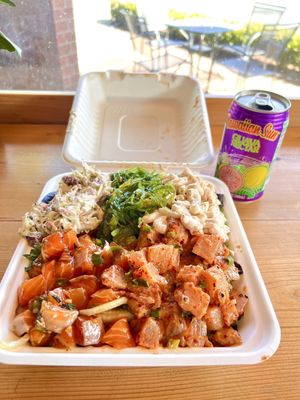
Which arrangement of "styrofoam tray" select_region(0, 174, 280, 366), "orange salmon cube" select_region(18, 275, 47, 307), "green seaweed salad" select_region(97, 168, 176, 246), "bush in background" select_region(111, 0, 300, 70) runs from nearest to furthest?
"styrofoam tray" select_region(0, 174, 280, 366), "orange salmon cube" select_region(18, 275, 47, 307), "green seaweed salad" select_region(97, 168, 176, 246), "bush in background" select_region(111, 0, 300, 70)

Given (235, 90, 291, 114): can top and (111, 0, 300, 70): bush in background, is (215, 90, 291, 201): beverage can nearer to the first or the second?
(235, 90, 291, 114): can top

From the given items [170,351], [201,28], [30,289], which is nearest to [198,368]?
[170,351]

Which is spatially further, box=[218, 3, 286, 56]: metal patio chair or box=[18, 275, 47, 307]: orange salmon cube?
box=[218, 3, 286, 56]: metal patio chair

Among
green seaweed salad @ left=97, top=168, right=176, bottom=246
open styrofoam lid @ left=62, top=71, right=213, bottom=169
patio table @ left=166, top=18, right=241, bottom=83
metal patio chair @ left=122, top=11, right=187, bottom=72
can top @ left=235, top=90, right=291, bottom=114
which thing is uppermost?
can top @ left=235, top=90, right=291, bottom=114

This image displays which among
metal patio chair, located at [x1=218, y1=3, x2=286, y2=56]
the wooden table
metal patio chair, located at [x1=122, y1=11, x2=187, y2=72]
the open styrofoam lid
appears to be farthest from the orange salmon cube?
metal patio chair, located at [x1=218, y1=3, x2=286, y2=56]

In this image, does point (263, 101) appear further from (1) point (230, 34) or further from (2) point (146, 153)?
(1) point (230, 34)

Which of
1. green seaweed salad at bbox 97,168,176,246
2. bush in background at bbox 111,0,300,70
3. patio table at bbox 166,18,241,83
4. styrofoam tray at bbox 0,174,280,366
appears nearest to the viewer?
styrofoam tray at bbox 0,174,280,366

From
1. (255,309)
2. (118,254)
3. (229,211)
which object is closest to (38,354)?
(118,254)

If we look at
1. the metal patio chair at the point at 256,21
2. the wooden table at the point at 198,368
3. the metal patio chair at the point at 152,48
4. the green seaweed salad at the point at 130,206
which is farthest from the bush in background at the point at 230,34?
the green seaweed salad at the point at 130,206

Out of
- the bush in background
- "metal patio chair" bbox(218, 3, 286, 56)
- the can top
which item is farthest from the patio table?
the can top

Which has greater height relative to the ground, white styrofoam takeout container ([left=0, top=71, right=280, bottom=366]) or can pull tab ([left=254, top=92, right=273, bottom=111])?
can pull tab ([left=254, top=92, right=273, bottom=111])
